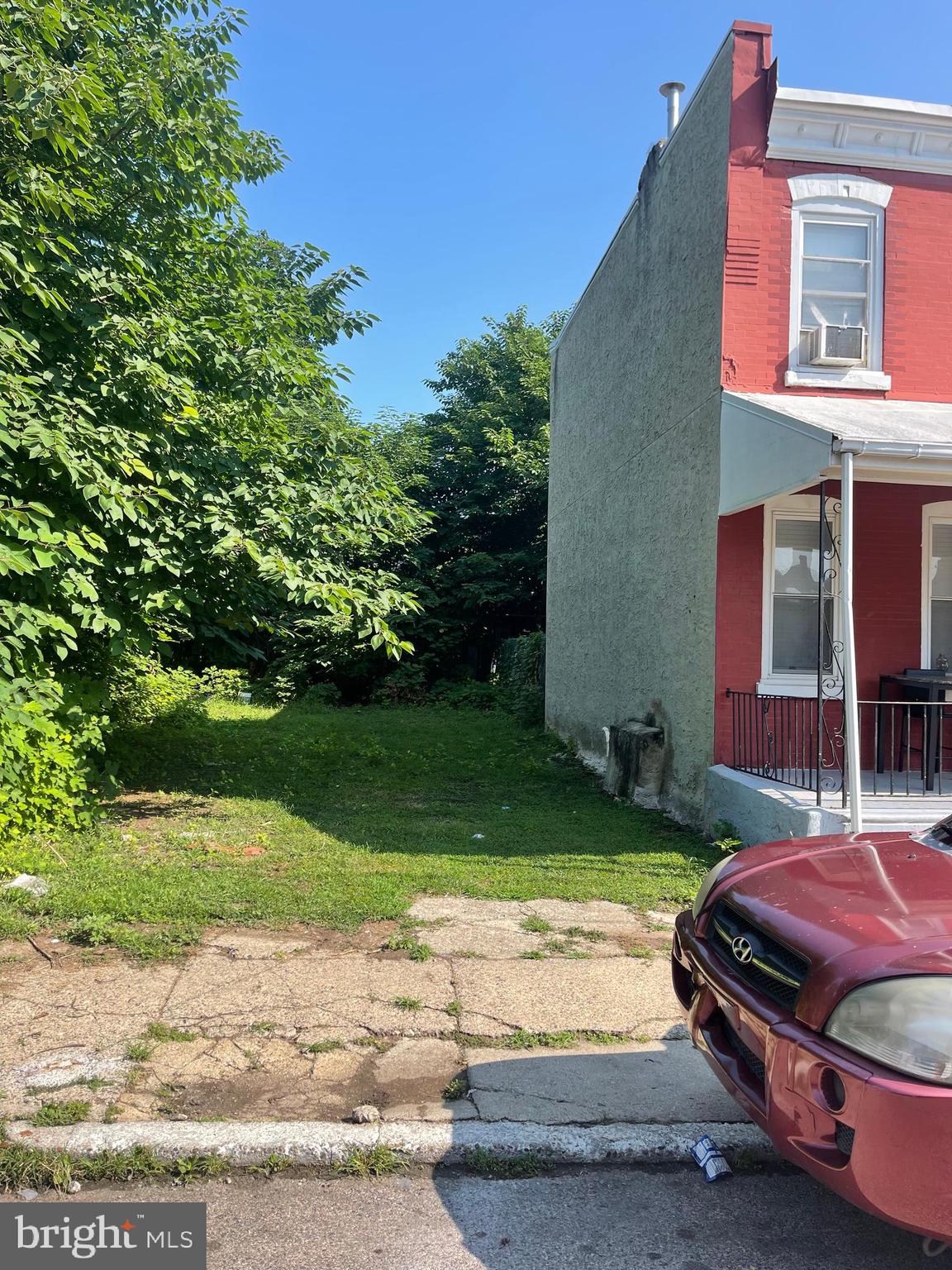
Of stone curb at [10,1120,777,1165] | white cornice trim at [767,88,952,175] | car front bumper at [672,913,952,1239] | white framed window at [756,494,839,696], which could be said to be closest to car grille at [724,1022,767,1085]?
car front bumper at [672,913,952,1239]

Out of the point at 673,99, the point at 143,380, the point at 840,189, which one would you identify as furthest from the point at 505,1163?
the point at 673,99

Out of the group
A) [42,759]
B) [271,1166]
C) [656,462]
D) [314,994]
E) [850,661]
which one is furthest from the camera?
[656,462]

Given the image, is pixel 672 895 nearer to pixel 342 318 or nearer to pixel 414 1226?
pixel 414 1226

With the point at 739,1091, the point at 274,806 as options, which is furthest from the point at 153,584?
the point at 739,1091

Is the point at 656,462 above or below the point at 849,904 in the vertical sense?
above

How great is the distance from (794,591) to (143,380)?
5923mm

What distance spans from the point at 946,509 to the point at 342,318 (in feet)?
22.9

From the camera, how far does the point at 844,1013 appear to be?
7.85 feet

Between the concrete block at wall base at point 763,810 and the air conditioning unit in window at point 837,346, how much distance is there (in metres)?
3.86

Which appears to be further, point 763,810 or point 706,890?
point 763,810

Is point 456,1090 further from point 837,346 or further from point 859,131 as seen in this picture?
point 859,131

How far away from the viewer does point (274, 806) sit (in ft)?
28.8

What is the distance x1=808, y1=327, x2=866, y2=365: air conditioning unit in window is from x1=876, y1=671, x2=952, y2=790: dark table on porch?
2.95 metres

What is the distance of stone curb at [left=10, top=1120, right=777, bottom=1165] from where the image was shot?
10.1 ft
